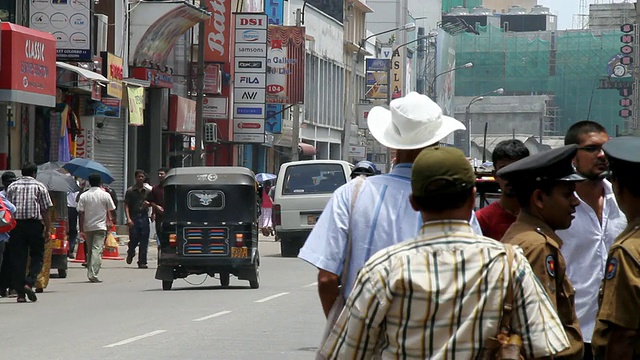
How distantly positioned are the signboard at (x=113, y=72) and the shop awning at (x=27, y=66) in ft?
12.8

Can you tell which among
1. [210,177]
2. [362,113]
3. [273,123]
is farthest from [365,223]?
[362,113]

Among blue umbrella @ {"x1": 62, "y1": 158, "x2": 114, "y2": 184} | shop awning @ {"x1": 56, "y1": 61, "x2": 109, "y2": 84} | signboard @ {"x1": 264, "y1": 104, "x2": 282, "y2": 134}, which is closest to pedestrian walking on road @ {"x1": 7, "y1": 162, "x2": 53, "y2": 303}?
blue umbrella @ {"x1": 62, "y1": 158, "x2": 114, "y2": 184}

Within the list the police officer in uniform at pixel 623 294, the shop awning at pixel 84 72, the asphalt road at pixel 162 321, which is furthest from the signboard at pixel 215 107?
the police officer in uniform at pixel 623 294

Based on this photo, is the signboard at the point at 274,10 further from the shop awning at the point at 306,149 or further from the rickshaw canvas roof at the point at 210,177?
the rickshaw canvas roof at the point at 210,177

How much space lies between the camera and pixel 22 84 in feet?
89.9

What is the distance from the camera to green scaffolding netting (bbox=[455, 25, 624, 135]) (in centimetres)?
11062

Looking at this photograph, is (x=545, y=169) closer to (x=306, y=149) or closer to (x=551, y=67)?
(x=306, y=149)

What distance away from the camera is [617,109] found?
112875 mm

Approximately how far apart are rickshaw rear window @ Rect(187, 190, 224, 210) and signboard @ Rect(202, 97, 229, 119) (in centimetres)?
2678

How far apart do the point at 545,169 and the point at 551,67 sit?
372 feet

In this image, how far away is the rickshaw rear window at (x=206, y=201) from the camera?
2172 centimetres

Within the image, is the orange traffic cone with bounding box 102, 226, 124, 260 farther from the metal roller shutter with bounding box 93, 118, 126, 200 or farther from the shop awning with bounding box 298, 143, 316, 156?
the shop awning with bounding box 298, 143, 316, 156

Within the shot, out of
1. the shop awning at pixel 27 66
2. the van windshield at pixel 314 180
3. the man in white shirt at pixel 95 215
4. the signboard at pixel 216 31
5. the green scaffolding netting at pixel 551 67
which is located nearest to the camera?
the man in white shirt at pixel 95 215

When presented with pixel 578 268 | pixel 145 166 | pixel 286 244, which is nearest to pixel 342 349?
pixel 578 268
